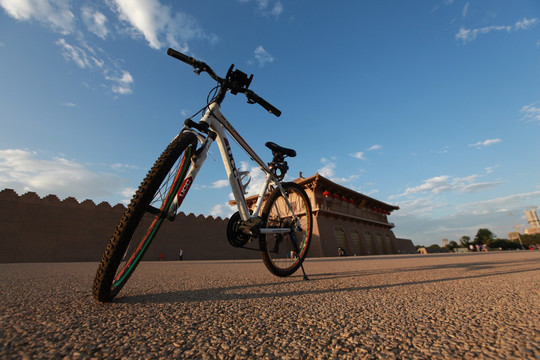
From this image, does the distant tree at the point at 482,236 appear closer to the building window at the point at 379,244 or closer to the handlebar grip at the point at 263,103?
the building window at the point at 379,244

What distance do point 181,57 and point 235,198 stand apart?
1.54 meters

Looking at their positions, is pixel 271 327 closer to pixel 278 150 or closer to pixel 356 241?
pixel 278 150

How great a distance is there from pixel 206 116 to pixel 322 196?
25.2 m

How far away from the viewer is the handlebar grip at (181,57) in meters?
2.35

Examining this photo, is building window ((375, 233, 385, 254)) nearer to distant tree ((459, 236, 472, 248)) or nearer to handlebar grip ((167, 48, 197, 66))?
handlebar grip ((167, 48, 197, 66))

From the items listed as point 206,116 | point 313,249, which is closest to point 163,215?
point 206,116

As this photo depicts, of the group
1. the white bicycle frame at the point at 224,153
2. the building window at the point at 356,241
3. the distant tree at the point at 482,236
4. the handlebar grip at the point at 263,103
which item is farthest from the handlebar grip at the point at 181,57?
the distant tree at the point at 482,236

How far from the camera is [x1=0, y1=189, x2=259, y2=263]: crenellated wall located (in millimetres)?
14781

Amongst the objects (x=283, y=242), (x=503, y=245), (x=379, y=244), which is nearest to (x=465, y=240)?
(x=503, y=245)

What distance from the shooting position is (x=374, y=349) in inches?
35.3

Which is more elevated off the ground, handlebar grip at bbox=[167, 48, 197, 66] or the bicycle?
handlebar grip at bbox=[167, 48, 197, 66]

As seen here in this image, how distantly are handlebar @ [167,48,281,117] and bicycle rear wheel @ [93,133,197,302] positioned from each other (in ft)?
3.05

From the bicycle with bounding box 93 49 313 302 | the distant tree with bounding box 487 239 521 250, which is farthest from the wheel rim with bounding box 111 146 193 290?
the distant tree with bounding box 487 239 521 250

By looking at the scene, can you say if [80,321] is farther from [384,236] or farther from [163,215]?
[384,236]
